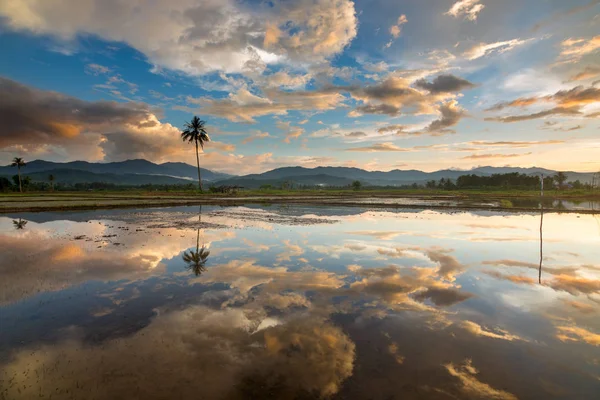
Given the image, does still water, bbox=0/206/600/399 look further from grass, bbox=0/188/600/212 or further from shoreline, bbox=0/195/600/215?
grass, bbox=0/188/600/212

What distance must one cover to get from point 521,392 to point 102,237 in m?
24.1

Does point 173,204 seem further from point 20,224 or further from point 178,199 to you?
point 20,224

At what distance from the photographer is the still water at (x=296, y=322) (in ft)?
19.5

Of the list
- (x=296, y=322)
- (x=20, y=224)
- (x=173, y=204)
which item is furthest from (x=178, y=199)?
(x=296, y=322)

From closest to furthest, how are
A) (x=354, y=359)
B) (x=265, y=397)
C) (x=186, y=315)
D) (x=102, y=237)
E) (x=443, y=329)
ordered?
(x=265, y=397), (x=354, y=359), (x=443, y=329), (x=186, y=315), (x=102, y=237)

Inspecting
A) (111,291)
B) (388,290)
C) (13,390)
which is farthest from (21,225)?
(388,290)

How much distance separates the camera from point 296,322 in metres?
8.59

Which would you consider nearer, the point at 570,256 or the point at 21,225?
the point at 570,256

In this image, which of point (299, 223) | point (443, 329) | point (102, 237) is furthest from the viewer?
point (299, 223)

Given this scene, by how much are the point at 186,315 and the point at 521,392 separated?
8.42 m

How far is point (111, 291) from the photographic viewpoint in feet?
36.0

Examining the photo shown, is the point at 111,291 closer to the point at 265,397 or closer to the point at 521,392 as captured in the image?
the point at 265,397

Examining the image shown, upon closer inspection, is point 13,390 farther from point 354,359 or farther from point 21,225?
point 21,225

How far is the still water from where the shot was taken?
19.5ft
